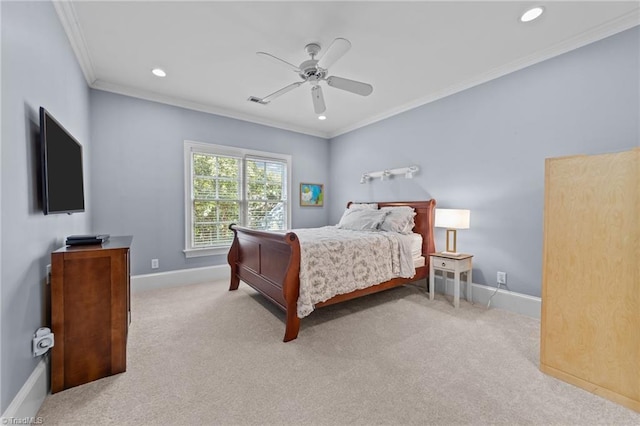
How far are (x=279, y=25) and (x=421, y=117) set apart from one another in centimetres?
249

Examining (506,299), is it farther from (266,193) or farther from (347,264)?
(266,193)

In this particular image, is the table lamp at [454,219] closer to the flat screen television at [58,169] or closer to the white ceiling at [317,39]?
the white ceiling at [317,39]

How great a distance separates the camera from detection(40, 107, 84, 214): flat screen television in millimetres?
1646

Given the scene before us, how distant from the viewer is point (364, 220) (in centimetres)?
387

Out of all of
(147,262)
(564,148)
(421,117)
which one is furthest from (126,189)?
(564,148)

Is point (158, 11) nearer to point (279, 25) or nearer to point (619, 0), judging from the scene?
point (279, 25)

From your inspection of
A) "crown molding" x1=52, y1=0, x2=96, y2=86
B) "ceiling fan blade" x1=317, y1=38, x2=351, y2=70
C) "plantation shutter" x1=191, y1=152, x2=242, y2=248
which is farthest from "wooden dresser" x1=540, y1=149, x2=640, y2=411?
"plantation shutter" x1=191, y1=152, x2=242, y2=248

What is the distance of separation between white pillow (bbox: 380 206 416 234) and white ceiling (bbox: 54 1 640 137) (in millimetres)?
1686

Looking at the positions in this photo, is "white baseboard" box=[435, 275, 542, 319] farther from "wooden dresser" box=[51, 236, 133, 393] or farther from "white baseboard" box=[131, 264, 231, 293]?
"wooden dresser" box=[51, 236, 133, 393]

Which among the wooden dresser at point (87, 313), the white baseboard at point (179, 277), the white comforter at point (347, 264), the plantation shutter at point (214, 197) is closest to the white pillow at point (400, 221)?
the white comforter at point (347, 264)

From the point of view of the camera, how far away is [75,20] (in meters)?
2.27

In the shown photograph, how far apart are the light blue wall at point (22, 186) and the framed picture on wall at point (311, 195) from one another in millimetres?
3721

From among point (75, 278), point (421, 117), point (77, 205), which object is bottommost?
point (75, 278)

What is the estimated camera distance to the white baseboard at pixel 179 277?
3635 millimetres
